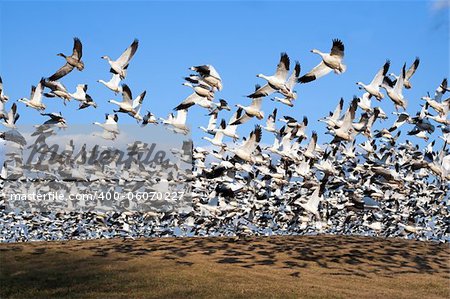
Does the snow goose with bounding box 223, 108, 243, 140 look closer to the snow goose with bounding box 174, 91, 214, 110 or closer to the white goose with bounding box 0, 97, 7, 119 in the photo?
the snow goose with bounding box 174, 91, 214, 110

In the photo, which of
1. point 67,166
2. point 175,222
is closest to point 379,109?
point 67,166

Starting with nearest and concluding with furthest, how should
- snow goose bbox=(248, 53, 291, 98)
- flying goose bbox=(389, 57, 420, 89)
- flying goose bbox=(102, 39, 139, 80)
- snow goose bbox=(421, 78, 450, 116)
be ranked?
snow goose bbox=(248, 53, 291, 98), flying goose bbox=(102, 39, 139, 80), flying goose bbox=(389, 57, 420, 89), snow goose bbox=(421, 78, 450, 116)

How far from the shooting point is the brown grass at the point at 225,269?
28344mm

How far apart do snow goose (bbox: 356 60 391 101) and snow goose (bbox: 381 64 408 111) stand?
259mm

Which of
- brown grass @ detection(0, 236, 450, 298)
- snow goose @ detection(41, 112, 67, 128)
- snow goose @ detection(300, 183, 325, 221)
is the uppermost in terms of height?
snow goose @ detection(41, 112, 67, 128)

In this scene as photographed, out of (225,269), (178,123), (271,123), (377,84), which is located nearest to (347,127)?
(377,84)

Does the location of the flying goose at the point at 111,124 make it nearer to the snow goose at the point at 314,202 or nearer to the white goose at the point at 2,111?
the white goose at the point at 2,111

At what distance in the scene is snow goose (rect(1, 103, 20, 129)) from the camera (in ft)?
99.6

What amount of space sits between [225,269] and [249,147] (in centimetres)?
981

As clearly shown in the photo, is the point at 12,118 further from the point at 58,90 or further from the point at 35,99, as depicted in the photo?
the point at 58,90

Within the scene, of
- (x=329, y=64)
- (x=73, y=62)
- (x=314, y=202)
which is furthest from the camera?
(x=314, y=202)

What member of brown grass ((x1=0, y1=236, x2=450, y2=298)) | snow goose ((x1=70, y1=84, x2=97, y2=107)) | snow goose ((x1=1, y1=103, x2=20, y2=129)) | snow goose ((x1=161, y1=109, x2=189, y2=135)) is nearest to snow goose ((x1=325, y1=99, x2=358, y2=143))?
brown grass ((x1=0, y1=236, x2=450, y2=298))

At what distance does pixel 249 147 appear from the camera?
29.3 m

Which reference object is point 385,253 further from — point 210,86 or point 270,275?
point 210,86
